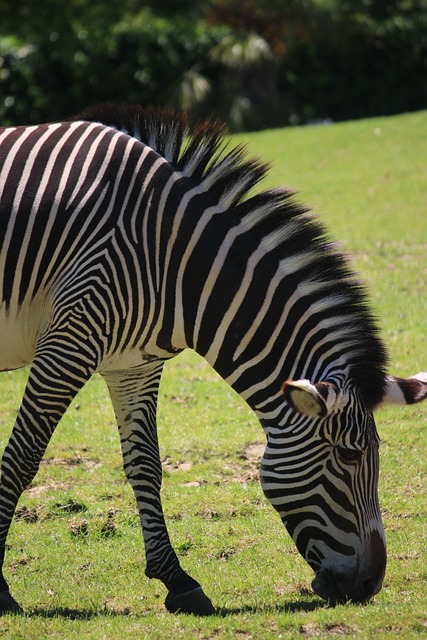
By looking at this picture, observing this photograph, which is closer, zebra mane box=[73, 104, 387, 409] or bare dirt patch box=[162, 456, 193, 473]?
zebra mane box=[73, 104, 387, 409]

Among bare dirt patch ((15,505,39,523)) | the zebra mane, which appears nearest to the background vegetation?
bare dirt patch ((15,505,39,523))

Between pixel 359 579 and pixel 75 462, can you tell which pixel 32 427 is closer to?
pixel 359 579

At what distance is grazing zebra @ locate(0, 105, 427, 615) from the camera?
489 cm

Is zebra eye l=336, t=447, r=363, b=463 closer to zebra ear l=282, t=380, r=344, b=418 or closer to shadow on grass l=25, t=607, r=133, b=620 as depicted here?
zebra ear l=282, t=380, r=344, b=418

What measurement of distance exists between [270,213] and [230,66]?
19.7m

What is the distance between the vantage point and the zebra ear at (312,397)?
4.43m

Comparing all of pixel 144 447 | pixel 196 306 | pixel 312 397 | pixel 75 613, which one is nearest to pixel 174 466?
pixel 144 447

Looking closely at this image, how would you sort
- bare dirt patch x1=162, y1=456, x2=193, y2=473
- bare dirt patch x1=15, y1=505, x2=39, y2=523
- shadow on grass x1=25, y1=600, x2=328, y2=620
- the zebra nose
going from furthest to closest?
bare dirt patch x1=162, y1=456, x2=193, y2=473, bare dirt patch x1=15, y1=505, x2=39, y2=523, shadow on grass x1=25, y1=600, x2=328, y2=620, the zebra nose

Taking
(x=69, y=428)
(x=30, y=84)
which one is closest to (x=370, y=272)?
(x=69, y=428)

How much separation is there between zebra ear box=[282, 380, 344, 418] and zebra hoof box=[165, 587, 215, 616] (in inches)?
56.4

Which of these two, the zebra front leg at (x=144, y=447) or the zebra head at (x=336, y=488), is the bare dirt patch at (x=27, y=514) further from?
the zebra head at (x=336, y=488)

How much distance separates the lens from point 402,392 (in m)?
4.95

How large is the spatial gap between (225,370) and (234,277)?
0.54 meters

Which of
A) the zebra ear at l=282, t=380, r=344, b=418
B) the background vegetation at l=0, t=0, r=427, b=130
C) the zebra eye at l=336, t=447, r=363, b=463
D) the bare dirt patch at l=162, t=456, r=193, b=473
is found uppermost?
the background vegetation at l=0, t=0, r=427, b=130
